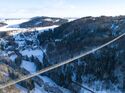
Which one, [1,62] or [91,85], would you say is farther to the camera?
[1,62]

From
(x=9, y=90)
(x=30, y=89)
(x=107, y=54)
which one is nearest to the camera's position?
(x=9, y=90)

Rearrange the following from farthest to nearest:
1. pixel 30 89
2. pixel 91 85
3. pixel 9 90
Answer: pixel 91 85 → pixel 30 89 → pixel 9 90

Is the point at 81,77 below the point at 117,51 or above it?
below

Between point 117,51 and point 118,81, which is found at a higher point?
point 117,51

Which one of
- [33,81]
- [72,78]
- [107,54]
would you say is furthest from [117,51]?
[33,81]

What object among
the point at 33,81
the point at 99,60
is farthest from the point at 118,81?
the point at 33,81

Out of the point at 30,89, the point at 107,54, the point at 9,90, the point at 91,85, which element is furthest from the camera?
the point at 107,54

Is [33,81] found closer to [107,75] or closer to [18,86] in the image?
[18,86]

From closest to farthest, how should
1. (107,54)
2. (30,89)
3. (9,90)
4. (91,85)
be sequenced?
(9,90)
(30,89)
(91,85)
(107,54)

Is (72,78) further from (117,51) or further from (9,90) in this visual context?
(9,90)
